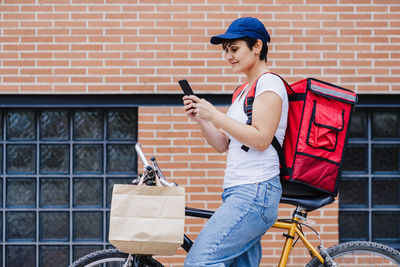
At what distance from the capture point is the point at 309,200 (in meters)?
2.76

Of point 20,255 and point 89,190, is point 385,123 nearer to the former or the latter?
point 89,190

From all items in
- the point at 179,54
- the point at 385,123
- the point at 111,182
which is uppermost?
the point at 179,54

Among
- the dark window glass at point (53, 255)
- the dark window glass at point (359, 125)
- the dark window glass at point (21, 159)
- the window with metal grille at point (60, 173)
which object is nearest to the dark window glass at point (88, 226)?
the window with metal grille at point (60, 173)

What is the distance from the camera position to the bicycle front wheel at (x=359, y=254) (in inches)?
116

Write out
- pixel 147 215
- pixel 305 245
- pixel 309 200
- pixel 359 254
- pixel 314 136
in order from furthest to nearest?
pixel 359 254 → pixel 305 245 → pixel 309 200 → pixel 314 136 → pixel 147 215

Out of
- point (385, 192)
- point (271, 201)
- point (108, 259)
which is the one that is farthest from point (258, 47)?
point (385, 192)

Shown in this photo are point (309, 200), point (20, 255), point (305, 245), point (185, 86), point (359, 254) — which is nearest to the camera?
point (185, 86)

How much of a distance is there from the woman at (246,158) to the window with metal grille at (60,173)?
7.12 feet

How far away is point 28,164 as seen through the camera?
4.55m

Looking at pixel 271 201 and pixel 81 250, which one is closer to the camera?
pixel 271 201

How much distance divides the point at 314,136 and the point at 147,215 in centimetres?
98

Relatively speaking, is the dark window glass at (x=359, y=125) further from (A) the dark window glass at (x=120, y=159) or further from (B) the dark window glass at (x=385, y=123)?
(A) the dark window glass at (x=120, y=159)

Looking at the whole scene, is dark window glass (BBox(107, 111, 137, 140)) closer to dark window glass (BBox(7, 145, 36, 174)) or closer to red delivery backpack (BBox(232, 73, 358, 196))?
dark window glass (BBox(7, 145, 36, 174))

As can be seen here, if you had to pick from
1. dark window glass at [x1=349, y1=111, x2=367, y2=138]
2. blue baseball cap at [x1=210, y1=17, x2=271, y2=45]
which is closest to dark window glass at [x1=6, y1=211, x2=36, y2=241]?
blue baseball cap at [x1=210, y1=17, x2=271, y2=45]
